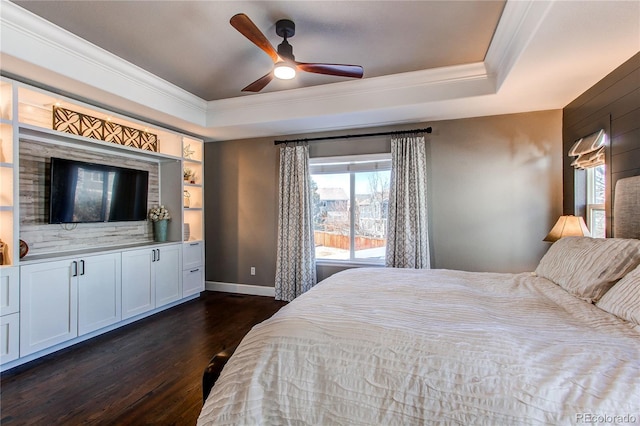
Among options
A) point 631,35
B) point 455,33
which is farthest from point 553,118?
point 455,33

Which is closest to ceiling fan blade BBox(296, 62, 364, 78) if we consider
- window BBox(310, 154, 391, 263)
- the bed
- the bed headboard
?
window BBox(310, 154, 391, 263)

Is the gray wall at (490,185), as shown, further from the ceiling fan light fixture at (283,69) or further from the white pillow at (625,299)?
the white pillow at (625,299)

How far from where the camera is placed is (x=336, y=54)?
2.87 metres

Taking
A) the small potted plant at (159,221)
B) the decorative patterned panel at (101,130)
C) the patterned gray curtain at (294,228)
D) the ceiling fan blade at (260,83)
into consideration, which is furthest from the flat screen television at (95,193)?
the ceiling fan blade at (260,83)

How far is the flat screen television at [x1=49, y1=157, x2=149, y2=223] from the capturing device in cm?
308

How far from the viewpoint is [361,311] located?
4.99 ft

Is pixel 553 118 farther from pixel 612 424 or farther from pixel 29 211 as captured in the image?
pixel 29 211

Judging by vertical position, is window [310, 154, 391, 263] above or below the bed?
above

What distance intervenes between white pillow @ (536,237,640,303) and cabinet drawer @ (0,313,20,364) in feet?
13.4

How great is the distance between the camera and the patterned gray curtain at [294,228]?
14.1 ft

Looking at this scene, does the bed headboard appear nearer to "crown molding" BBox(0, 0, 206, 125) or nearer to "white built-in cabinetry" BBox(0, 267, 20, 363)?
"crown molding" BBox(0, 0, 206, 125)

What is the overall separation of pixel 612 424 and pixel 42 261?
3.78m

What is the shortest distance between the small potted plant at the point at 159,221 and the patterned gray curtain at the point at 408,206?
3076mm

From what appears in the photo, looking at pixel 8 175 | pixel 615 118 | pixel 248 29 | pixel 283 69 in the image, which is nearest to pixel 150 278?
pixel 8 175
